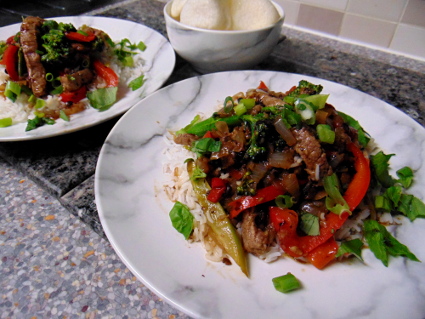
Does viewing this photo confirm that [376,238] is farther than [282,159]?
No

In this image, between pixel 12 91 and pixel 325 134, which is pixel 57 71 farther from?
pixel 325 134

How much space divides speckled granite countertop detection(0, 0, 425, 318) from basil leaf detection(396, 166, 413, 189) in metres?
0.85

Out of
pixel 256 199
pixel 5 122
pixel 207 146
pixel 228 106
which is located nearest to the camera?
pixel 256 199

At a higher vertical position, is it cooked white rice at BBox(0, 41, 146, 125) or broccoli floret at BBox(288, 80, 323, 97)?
broccoli floret at BBox(288, 80, 323, 97)

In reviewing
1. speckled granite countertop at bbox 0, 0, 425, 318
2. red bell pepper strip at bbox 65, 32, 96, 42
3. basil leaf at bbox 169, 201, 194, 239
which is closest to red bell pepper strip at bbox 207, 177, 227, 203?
basil leaf at bbox 169, 201, 194, 239

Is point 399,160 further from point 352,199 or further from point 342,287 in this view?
point 342,287

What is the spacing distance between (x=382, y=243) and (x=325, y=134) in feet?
1.53

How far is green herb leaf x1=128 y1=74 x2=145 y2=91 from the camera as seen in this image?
6.91ft

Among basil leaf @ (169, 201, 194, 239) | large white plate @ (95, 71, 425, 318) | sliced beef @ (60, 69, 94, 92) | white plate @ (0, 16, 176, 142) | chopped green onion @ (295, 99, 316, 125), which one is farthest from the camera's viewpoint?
sliced beef @ (60, 69, 94, 92)

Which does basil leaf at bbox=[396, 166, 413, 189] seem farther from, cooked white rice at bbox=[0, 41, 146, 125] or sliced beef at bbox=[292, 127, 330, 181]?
cooked white rice at bbox=[0, 41, 146, 125]

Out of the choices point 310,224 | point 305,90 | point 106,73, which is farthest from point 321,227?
point 106,73

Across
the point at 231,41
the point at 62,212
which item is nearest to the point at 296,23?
the point at 231,41

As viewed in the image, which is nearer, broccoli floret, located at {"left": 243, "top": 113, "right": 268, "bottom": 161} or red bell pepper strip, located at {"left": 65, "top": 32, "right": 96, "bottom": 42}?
broccoli floret, located at {"left": 243, "top": 113, "right": 268, "bottom": 161}

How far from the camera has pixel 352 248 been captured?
121 cm
